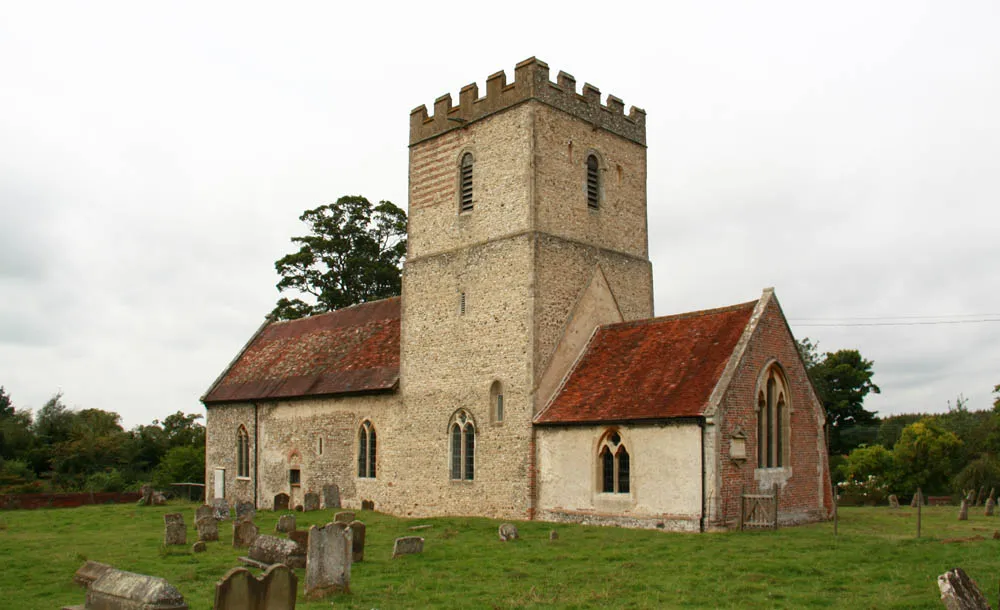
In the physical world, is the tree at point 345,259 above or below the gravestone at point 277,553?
above

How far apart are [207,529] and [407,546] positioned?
5.85 m

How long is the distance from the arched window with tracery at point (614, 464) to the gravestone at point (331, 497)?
1078cm

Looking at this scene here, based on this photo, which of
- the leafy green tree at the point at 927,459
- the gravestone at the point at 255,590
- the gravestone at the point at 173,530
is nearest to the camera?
the gravestone at the point at 255,590

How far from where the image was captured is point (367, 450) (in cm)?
2961

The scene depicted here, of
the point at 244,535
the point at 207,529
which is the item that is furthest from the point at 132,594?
the point at 207,529

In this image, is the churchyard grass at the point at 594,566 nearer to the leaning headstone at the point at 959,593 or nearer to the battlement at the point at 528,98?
the leaning headstone at the point at 959,593

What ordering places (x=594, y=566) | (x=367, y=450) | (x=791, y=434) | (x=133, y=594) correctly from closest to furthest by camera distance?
(x=133, y=594) → (x=594, y=566) → (x=791, y=434) → (x=367, y=450)

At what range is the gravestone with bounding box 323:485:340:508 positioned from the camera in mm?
29766

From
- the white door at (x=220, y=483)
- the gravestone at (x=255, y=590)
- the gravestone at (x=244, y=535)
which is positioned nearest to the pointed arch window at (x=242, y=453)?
the white door at (x=220, y=483)

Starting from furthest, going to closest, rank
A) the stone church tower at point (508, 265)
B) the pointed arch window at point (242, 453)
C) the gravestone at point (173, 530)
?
the pointed arch window at point (242, 453) → the stone church tower at point (508, 265) → the gravestone at point (173, 530)

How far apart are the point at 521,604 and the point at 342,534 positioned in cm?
326

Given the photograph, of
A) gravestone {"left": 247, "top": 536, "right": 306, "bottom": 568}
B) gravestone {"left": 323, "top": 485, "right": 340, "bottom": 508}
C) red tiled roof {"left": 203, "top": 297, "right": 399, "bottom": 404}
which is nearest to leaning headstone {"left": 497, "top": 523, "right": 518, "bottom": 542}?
gravestone {"left": 247, "top": 536, "right": 306, "bottom": 568}

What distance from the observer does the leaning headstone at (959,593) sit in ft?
31.6

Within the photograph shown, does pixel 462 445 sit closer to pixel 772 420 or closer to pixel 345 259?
pixel 772 420
